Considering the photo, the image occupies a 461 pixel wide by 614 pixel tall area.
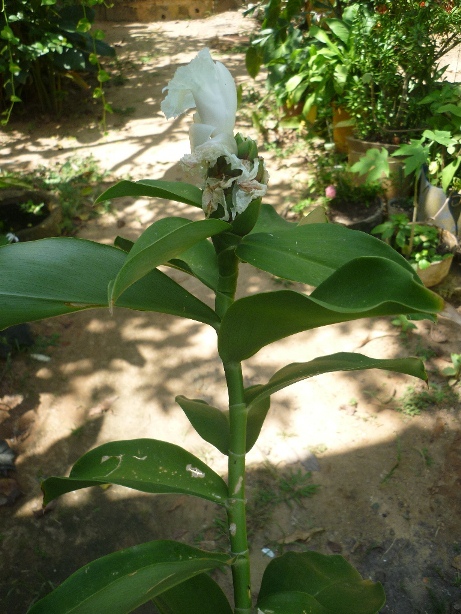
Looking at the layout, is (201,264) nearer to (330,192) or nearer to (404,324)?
(404,324)

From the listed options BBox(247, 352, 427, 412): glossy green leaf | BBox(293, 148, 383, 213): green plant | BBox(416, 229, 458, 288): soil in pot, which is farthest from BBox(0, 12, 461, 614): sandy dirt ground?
BBox(247, 352, 427, 412): glossy green leaf

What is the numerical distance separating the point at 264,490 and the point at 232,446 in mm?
1361

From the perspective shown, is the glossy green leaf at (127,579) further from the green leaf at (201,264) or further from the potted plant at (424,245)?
the potted plant at (424,245)

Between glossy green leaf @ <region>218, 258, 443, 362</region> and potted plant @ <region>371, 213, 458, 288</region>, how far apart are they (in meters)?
2.46

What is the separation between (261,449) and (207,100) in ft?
6.32

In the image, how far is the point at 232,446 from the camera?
1.00 meters

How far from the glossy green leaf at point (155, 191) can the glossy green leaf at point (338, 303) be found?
0.17 metres

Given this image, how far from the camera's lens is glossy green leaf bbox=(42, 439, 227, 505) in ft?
3.03

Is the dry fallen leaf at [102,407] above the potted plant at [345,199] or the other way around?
the other way around

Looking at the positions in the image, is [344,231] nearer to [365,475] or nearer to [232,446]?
[232,446]

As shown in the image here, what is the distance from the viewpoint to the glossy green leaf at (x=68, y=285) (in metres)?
0.85

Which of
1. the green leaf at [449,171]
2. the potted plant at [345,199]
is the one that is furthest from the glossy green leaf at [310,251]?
the potted plant at [345,199]

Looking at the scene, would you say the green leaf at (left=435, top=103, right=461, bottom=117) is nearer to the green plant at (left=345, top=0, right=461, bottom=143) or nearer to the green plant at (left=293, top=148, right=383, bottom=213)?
the green plant at (left=345, top=0, right=461, bottom=143)

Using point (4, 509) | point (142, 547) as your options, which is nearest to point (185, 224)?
point (142, 547)
